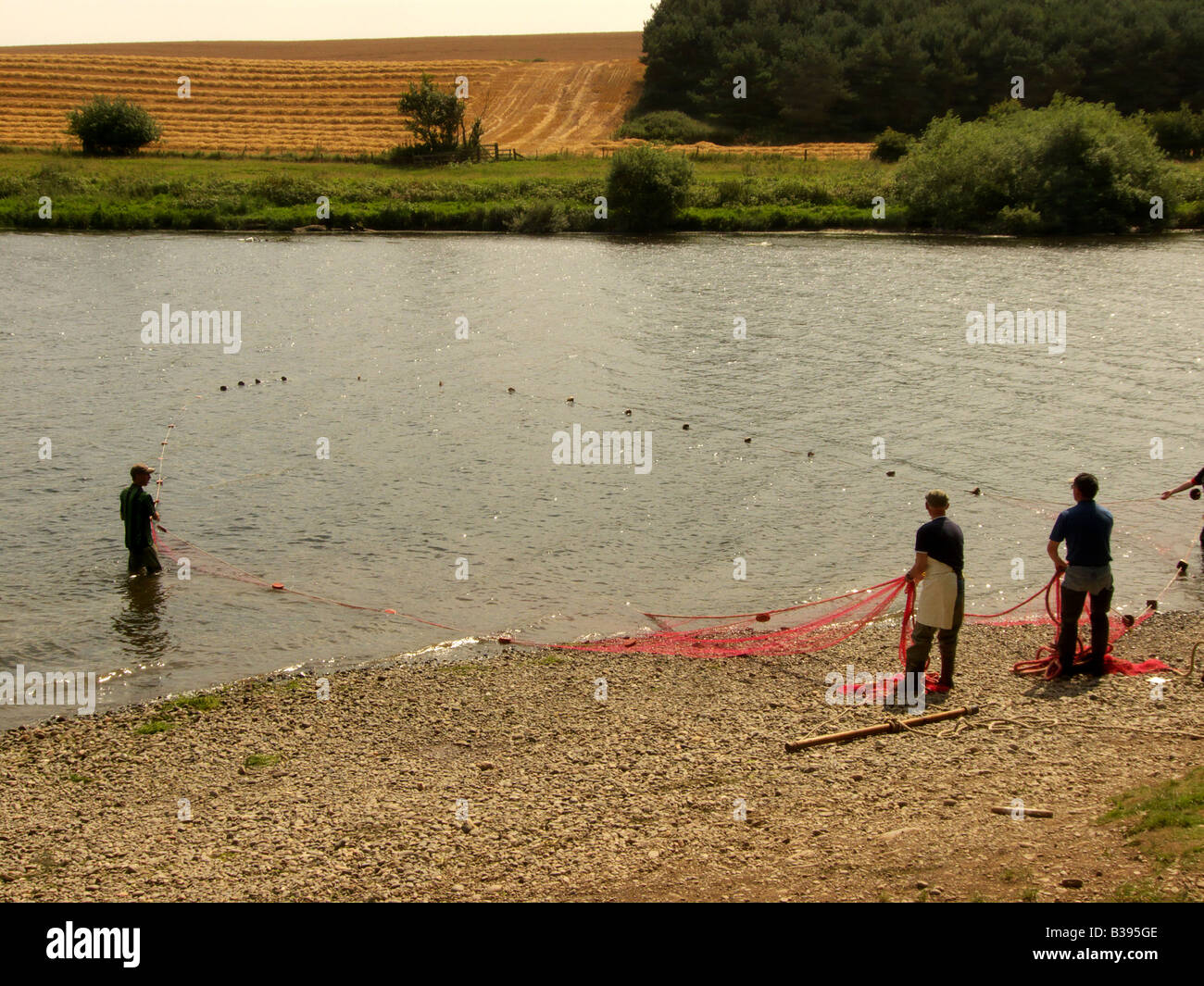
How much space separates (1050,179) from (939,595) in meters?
66.4

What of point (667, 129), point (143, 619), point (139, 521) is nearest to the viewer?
point (143, 619)

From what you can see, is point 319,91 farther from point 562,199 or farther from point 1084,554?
point 1084,554

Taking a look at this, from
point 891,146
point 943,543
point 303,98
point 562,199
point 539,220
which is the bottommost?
point 943,543

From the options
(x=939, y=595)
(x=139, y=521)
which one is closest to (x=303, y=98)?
(x=139, y=521)

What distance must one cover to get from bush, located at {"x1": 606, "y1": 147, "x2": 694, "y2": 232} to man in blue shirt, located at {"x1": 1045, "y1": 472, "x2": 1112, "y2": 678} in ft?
211

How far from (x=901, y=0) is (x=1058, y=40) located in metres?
19.9

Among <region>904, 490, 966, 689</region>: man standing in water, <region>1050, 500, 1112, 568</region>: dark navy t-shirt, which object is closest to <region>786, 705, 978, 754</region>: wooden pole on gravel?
<region>904, 490, 966, 689</region>: man standing in water

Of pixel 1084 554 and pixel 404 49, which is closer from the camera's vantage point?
pixel 1084 554

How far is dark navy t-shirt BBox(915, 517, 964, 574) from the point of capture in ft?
45.6

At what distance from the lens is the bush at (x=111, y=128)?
3720 inches

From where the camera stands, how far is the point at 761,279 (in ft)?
189

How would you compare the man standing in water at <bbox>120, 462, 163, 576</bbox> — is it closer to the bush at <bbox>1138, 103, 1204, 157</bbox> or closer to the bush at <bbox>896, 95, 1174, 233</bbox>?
the bush at <bbox>896, 95, 1174, 233</bbox>

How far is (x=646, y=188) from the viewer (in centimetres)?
7556

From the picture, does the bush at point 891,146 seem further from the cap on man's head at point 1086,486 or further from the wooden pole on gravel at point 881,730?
the wooden pole on gravel at point 881,730
